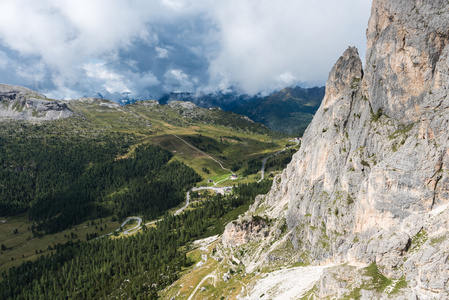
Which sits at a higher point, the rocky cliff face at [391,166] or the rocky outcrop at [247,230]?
the rocky cliff face at [391,166]

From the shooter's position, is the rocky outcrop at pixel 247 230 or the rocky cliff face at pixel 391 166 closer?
the rocky cliff face at pixel 391 166

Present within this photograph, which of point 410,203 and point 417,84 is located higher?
point 417,84

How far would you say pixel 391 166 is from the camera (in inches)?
2594

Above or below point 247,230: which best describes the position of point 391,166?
above

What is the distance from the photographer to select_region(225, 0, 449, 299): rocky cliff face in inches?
2231

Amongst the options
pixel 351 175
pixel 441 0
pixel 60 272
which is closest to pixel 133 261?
pixel 60 272

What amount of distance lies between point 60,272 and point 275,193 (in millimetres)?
155408

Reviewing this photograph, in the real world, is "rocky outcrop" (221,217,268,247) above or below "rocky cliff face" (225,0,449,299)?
below

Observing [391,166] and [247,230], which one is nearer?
[391,166]

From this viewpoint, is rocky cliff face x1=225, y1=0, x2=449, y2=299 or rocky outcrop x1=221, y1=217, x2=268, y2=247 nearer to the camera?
rocky cliff face x1=225, y1=0, x2=449, y2=299

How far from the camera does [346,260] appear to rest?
7056 centimetres

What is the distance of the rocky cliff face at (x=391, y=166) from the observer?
5666 cm

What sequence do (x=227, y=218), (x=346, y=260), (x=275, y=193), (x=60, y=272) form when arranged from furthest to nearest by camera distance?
1. (x=227, y=218)
2. (x=60, y=272)
3. (x=275, y=193)
4. (x=346, y=260)

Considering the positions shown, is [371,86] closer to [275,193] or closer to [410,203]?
[410,203]
